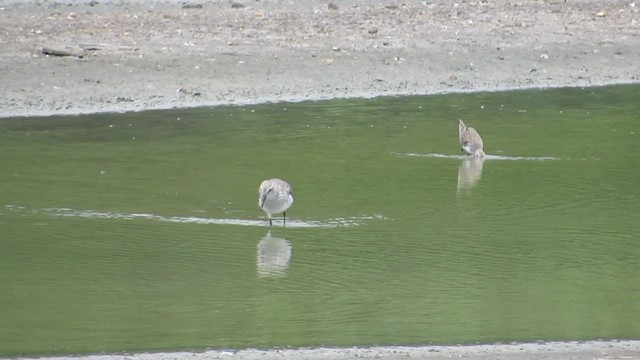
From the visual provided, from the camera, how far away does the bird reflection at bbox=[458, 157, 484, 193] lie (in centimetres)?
1236

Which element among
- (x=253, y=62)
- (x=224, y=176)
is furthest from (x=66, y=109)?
(x=224, y=176)

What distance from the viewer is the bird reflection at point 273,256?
948cm

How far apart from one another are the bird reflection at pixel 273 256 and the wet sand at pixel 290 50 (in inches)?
240

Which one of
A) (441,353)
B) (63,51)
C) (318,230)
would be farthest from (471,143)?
(63,51)

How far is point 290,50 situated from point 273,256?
28.7ft

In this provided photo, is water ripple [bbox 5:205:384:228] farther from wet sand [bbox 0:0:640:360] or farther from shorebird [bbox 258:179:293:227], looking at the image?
wet sand [bbox 0:0:640:360]

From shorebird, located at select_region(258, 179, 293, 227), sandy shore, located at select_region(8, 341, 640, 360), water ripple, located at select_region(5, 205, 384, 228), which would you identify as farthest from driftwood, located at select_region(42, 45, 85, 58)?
sandy shore, located at select_region(8, 341, 640, 360)

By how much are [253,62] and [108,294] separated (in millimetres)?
9175

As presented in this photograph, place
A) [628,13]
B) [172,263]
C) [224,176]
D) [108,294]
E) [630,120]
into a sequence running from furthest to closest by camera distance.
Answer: [628,13] → [630,120] → [224,176] → [172,263] → [108,294]

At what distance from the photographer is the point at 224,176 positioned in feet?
41.2

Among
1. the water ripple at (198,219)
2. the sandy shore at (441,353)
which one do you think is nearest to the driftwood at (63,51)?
the water ripple at (198,219)

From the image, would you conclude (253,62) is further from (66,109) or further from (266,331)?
(266,331)

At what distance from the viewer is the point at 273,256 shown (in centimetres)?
988

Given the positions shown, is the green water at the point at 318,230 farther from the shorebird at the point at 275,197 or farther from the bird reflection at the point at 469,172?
the shorebird at the point at 275,197
